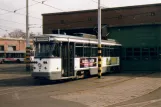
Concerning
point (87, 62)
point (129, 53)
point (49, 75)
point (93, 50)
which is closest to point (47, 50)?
point (49, 75)

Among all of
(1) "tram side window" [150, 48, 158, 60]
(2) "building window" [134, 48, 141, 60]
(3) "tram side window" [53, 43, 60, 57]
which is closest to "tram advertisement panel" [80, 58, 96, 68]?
(3) "tram side window" [53, 43, 60, 57]

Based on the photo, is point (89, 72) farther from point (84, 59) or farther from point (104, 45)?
point (104, 45)

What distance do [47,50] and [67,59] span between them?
165 cm

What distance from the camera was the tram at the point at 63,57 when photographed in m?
18.2

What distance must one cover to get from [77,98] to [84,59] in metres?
9.03

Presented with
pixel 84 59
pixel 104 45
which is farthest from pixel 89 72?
pixel 104 45

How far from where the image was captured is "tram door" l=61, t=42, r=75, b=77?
1905 centimetres

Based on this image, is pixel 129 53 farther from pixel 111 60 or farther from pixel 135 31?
pixel 111 60

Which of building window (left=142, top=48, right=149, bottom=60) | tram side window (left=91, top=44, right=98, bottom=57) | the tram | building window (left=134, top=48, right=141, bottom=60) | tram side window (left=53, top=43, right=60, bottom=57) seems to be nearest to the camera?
the tram

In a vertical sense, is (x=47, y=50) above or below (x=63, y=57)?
above

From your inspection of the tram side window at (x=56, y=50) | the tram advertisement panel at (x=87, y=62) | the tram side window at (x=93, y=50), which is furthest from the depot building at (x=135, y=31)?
the tram side window at (x=56, y=50)

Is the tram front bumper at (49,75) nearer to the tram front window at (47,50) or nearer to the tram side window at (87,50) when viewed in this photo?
the tram front window at (47,50)

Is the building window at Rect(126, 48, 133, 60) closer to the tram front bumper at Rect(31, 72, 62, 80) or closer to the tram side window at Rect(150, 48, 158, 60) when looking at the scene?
the tram side window at Rect(150, 48, 158, 60)

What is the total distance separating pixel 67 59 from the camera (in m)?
19.3
